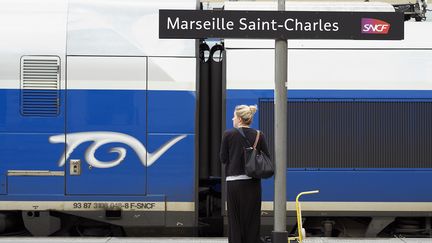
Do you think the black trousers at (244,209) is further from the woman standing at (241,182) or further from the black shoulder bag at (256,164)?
the black shoulder bag at (256,164)

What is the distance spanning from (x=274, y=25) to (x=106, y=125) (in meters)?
2.77

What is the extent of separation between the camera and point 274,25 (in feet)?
17.8

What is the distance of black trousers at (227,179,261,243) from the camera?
548 cm

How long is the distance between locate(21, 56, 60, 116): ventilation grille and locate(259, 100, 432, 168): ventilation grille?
2628 millimetres

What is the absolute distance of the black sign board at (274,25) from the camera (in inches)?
212

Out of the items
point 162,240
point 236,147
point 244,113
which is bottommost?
point 162,240

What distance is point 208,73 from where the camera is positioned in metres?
7.59

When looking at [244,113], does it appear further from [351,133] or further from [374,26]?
[351,133]

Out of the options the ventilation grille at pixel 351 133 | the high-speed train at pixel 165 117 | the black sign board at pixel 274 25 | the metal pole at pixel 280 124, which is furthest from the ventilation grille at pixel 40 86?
the metal pole at pixel 280 124

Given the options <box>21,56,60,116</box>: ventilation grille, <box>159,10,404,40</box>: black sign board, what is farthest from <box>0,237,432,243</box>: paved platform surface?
<box>159,10,404,40</box>: black sign board

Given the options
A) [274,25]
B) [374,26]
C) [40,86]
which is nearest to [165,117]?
[40,86]

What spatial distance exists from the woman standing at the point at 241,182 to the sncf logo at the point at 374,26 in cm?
129

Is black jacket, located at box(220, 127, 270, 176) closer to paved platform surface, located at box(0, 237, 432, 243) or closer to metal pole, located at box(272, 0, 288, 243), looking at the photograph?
metal pole, located at box(272, 0, 288, 243)

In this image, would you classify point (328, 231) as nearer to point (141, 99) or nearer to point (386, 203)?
point (386, 203)
